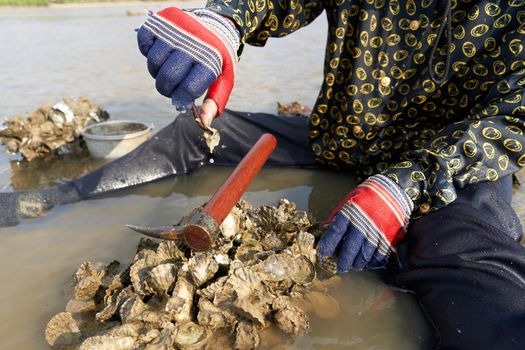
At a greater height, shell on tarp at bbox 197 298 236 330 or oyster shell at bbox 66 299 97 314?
shell on tarp at bbox 197 298 236 330

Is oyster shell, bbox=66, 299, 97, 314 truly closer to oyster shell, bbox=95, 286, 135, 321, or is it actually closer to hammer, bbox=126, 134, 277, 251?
oyster shell, bbox=95, 286, 135, 321

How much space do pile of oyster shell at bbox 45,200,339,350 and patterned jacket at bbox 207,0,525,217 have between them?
27.5 inches

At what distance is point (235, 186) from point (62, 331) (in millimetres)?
925

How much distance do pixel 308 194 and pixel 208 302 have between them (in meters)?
1.55

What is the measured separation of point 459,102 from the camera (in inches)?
94.5

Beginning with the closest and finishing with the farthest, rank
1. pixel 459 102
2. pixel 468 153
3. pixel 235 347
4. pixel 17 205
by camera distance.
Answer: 1. pixel 235 347
2. pixel 468 153
3. pixel 459 102
4. pixel 17 205

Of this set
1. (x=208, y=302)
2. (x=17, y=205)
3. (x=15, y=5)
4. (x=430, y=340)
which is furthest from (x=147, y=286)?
(x=15, y=5)

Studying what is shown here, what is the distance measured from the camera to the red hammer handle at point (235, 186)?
174cm

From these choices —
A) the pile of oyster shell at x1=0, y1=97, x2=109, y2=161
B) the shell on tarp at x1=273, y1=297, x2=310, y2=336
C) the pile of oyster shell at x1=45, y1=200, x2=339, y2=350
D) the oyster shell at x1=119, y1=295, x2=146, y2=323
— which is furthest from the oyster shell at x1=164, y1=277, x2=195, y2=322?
the pile of oyster shell at x1=0, y1=97, x2=109, y2=161

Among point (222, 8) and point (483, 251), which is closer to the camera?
point (483, 251)

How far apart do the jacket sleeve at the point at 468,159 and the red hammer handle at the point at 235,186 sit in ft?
2.11

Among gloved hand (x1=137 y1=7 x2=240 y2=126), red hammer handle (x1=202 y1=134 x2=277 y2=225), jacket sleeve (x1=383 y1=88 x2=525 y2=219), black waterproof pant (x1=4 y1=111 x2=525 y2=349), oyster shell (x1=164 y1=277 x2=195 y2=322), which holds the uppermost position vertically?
gloved hand (x1=137 y1=7 x2=240 y2=126)

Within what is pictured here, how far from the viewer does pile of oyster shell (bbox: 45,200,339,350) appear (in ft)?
5.18

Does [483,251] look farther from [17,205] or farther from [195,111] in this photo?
[17,205]
